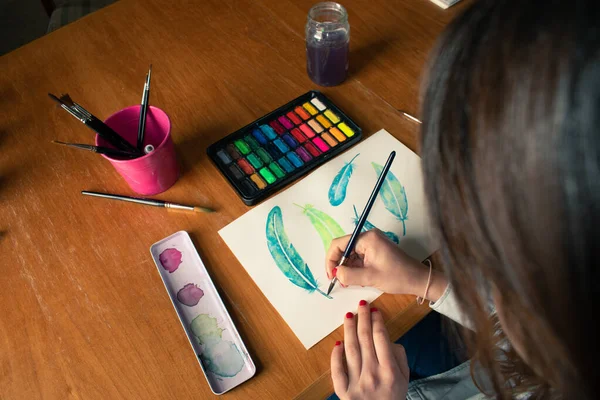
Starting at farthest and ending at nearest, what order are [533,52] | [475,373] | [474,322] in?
[475,373]
[474,322]
[533,52]

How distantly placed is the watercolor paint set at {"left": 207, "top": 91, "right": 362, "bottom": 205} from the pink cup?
7 centimetres

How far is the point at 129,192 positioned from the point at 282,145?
23cm

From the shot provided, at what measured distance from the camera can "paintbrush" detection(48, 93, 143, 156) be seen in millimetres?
553

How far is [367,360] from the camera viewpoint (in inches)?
20.1

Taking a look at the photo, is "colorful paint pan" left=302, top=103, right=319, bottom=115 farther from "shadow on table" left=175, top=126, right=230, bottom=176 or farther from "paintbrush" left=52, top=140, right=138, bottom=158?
"paintbrush" left=52, top=140, right=138, bottom=158

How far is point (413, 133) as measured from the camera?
68cm

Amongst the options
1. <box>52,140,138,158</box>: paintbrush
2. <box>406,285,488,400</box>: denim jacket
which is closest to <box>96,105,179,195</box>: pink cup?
<box>52,140,138,158</box>: paintbrush

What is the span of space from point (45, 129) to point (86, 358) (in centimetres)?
39

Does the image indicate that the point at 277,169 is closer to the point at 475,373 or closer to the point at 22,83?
the point at 475,373

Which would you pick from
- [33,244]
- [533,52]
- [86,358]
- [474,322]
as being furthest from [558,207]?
[33,244]

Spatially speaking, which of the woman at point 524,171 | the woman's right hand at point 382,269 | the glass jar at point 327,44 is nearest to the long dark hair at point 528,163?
the woman at point 524,171

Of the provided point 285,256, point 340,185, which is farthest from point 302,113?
point 285,256

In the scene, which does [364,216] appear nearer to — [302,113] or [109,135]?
[302,113]

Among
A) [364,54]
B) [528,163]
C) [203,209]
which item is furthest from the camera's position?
[364,54]
